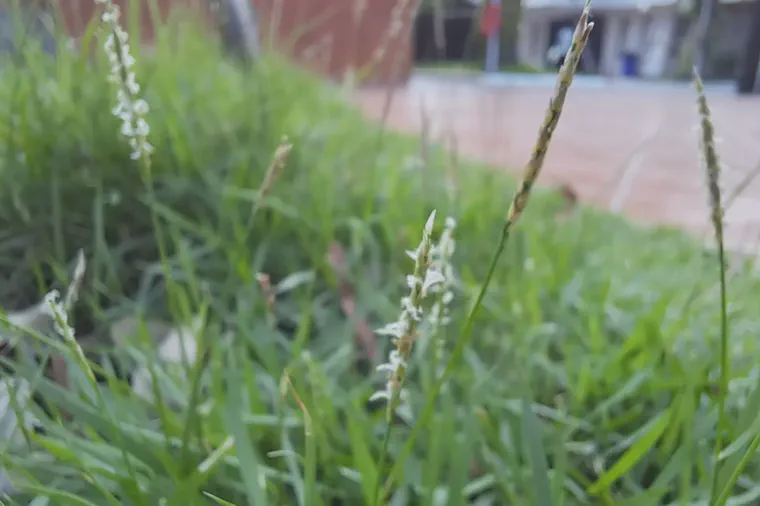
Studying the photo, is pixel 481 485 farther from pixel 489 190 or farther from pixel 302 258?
pixel 489 190

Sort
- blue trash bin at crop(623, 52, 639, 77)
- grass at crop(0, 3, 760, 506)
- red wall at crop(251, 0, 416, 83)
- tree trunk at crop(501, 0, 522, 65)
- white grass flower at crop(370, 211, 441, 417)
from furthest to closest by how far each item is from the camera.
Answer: blue trash bin at crop(623, 52, 639, 77) → red wall at crop(251, 0, 416, 83) → tree trunk at crop(501, 0, 522, 65) → grass at crop(0, 3, 760, 506) → white grass flower at crop(370, 211, 441, 417)

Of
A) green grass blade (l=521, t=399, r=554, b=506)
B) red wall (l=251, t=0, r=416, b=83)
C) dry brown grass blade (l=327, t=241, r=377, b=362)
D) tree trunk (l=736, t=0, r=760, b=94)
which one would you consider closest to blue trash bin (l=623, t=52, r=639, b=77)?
tree trunk (l=736, t=0, r=760, b=94)

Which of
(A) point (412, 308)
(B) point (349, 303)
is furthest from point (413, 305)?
(B) point (349, 303)

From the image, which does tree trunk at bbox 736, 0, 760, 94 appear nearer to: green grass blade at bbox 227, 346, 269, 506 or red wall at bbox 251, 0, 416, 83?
red wall at bbox 251, 0, 416, 83

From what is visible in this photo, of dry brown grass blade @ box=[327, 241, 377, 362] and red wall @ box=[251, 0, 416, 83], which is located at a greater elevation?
red wall @ box=[251, 0, 416, 83]

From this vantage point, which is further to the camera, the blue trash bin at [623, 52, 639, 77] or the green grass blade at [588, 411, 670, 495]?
the blue trash bin at [623, 52, 639, 77]

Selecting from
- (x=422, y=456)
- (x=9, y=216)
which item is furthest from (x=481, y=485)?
(x=9, y=216)

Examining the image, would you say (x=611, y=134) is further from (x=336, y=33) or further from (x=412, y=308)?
(x=412, y=308)
